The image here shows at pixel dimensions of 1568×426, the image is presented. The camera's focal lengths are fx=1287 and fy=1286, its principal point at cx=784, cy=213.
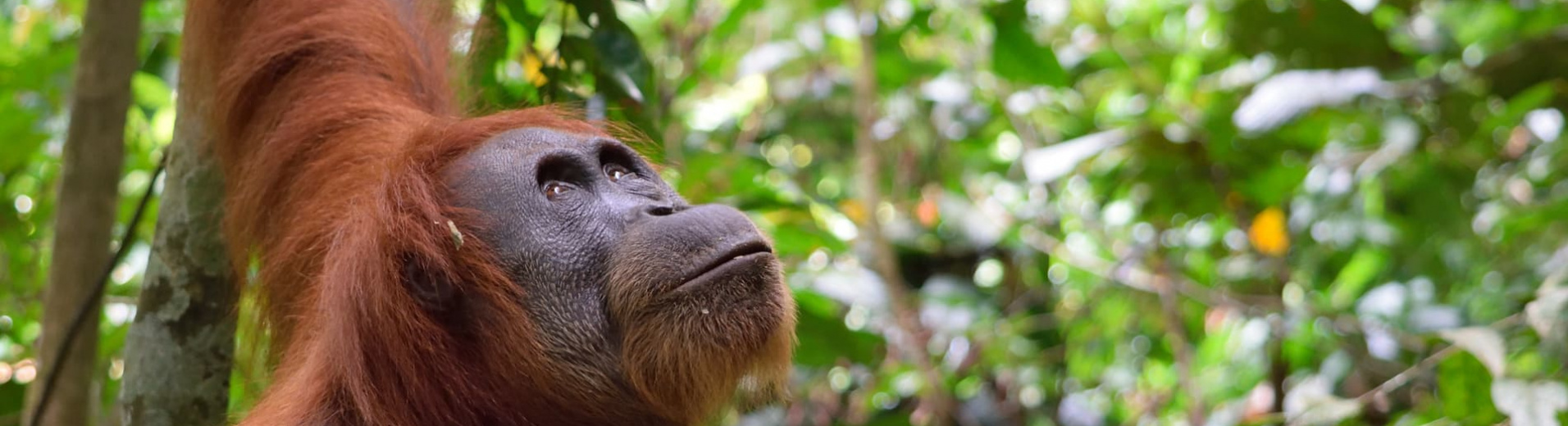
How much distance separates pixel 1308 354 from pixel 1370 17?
1.30 meters

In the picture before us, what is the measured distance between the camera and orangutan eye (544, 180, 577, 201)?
7.20 feet

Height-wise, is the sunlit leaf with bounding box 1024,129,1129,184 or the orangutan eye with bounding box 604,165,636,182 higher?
the orangutan eye with bounding box 604,165,636,182

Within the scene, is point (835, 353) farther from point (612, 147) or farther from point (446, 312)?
point (446, 312)

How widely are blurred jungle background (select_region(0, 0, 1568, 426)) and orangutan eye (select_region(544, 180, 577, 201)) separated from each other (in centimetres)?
52

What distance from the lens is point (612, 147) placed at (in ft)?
7.72

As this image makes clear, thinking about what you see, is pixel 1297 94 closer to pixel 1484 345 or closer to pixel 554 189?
pixel 1484 345

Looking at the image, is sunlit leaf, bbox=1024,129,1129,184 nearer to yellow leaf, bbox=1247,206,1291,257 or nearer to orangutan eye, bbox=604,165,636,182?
yellow leaf, bbox=1247,206,1291,257

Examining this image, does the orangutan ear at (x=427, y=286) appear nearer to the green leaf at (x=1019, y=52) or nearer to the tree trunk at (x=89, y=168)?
the tree trunk at (x=89, y=168)

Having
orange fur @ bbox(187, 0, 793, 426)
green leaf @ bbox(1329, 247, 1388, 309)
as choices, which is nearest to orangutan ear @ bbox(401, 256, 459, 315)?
orange fur @ bbox(187, 0, 793, 426)

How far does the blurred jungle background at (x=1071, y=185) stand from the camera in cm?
335

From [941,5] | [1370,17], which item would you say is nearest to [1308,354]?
[1370,17]

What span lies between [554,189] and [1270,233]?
3094 mm

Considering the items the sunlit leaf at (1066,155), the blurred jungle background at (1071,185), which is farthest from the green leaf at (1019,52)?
the sunlit leaf at (1066,155)

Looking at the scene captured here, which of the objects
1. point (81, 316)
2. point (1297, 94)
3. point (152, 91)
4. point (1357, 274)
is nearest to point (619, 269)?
point (81, 316)
